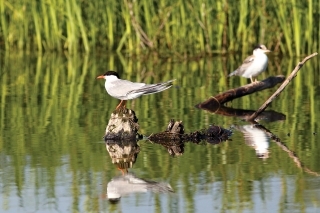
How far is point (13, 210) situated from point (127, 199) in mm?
864

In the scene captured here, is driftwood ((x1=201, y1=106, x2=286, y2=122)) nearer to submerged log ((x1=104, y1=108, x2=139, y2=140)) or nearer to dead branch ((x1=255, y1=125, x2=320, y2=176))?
dead branch ((x1=255, y1=125, x2=320, y2=176))

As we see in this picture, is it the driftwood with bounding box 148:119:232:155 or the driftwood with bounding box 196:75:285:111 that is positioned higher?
the driftwood with bounding box 196:75:285:111

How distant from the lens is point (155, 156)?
364 inches

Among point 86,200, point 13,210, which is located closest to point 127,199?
point 86,200

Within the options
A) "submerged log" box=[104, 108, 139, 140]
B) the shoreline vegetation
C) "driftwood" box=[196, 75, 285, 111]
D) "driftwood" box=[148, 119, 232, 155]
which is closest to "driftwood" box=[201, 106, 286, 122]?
"driftwood" box=[196, 75, 285, 111]

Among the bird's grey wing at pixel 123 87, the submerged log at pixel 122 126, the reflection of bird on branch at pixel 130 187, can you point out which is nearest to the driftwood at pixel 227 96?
the bird's grey wing at pixel 123 87

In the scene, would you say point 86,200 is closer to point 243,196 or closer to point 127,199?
point 127,199

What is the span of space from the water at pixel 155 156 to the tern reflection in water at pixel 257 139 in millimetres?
51

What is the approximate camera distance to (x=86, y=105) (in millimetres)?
13008

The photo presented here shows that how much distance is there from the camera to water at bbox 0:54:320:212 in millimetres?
7414

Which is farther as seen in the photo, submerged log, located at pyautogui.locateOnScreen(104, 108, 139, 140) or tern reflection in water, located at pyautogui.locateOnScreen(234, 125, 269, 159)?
submerged log, located at pyautogui.locateOnScreen(104, 108, 139, 140)

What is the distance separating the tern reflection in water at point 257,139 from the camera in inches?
368

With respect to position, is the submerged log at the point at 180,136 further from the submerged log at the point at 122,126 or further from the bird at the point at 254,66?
the bird at the point at 254,66

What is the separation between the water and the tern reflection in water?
51mm
